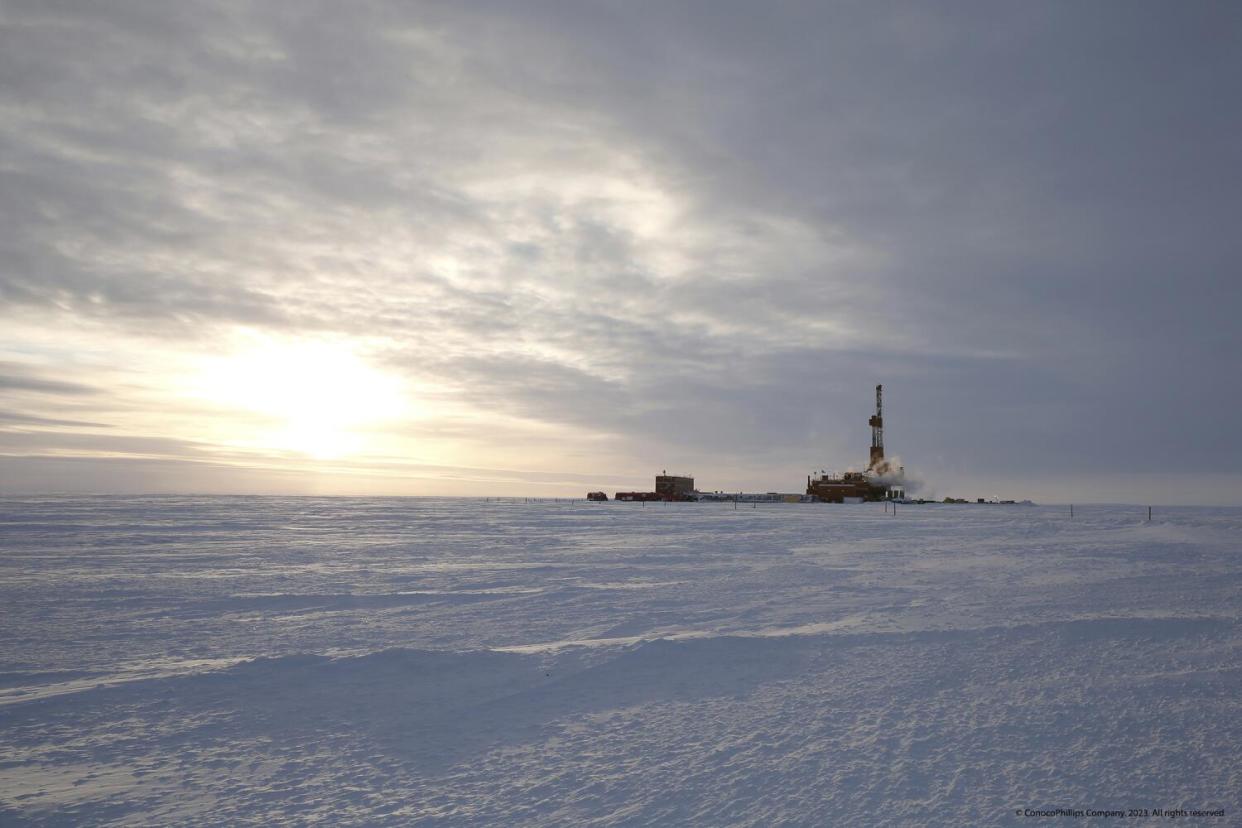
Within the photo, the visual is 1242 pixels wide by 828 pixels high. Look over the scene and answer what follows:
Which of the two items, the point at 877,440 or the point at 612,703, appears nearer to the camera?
the point at 612,703

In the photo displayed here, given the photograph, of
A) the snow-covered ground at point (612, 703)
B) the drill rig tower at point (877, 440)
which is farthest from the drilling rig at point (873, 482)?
the snow-covered ground at point (612, 703)

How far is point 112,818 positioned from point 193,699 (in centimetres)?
297

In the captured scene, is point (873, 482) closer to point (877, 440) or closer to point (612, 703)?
point (877, 440)

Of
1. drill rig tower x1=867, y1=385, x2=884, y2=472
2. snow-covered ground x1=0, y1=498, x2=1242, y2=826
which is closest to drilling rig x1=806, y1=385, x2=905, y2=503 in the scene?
drill rig tower x1=867, y1=385, x2=884, y2=472

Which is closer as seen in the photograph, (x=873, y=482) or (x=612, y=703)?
(x=612, y=703)

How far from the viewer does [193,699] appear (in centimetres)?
820

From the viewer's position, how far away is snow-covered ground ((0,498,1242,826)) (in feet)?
18.8

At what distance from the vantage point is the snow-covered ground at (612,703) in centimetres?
572

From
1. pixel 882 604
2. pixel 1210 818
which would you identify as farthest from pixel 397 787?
pixel 882 604

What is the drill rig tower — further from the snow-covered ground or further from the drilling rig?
the snow-covered ground

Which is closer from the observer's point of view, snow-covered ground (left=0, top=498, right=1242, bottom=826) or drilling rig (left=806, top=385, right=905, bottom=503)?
snow-covered ground (left=0, top=498, right=1242, bottom=826)

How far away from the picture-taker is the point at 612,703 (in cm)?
813

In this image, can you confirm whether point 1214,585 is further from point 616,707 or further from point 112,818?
point 112,818

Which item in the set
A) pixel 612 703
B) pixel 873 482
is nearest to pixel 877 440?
pixel 873 482
